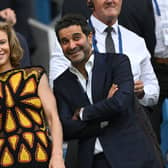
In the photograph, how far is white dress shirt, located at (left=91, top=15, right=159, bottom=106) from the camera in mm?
6680

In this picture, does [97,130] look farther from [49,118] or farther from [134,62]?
[134,62]

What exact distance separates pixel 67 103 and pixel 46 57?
4188 millimetres

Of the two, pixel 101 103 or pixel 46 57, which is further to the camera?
pixel 46 57

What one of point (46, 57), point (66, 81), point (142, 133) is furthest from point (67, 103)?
point (46, 57)

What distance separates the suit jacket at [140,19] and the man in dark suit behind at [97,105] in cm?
106

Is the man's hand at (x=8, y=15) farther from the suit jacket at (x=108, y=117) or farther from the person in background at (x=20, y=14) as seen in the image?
the suit jacket at (x=108, y=117)

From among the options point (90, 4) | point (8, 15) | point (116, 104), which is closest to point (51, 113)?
point (116, 104)

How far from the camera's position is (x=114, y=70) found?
20.0 ft

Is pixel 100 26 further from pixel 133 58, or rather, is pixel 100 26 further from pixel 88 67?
pixel 88 67

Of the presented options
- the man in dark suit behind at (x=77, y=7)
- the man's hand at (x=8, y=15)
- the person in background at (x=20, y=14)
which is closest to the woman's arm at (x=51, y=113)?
the man in dark suit behind at (x=77, y=7)

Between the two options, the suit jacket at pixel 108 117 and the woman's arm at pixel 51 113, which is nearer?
the woman's arm at pixel 51 113

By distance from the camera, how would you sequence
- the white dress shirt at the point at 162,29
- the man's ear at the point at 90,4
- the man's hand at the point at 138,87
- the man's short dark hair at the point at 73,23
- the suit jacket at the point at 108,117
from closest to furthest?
the suit jacket at the point at 108,117, the man's short dark hair at the point at 73,23, the man's hand at the point at 138,87, the man's ear at the point at 90,4, the white dress shirt at the point at 162,29

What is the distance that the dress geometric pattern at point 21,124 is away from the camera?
570cm

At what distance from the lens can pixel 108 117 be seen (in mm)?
5984
